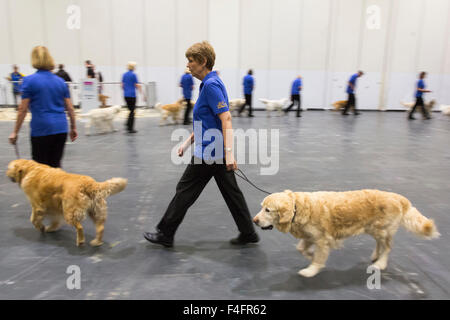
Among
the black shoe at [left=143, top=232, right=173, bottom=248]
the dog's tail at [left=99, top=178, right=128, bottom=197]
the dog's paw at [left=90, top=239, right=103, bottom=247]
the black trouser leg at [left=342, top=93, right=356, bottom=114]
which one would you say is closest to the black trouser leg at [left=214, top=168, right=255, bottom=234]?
the black shoe at [left=143, top=232, right=173, bottom=248]

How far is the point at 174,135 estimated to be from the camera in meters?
9.56

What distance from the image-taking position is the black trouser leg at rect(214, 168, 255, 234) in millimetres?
3076

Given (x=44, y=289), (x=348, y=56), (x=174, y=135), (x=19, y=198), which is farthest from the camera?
(x=348, y=56)

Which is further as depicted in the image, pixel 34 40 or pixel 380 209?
pixel 34 40

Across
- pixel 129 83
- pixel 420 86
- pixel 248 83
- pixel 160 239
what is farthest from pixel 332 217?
pixel 420 86

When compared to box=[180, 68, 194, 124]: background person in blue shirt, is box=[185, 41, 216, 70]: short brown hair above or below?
above

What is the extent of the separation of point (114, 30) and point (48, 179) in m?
14.9

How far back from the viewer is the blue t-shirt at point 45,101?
346 centimetres

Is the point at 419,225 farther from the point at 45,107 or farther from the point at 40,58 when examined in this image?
the point at 40,58

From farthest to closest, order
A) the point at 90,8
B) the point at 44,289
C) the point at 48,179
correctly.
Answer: the point at 90,8, the point at 48,179, the point at 44,289

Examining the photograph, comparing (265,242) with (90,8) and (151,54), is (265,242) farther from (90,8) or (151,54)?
(90,8)

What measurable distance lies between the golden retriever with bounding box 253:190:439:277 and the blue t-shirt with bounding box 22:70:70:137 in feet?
8.24

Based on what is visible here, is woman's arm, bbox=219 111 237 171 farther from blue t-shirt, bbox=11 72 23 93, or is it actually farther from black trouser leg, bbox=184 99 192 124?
blue t-shirt, bbox=11 72 23 93
